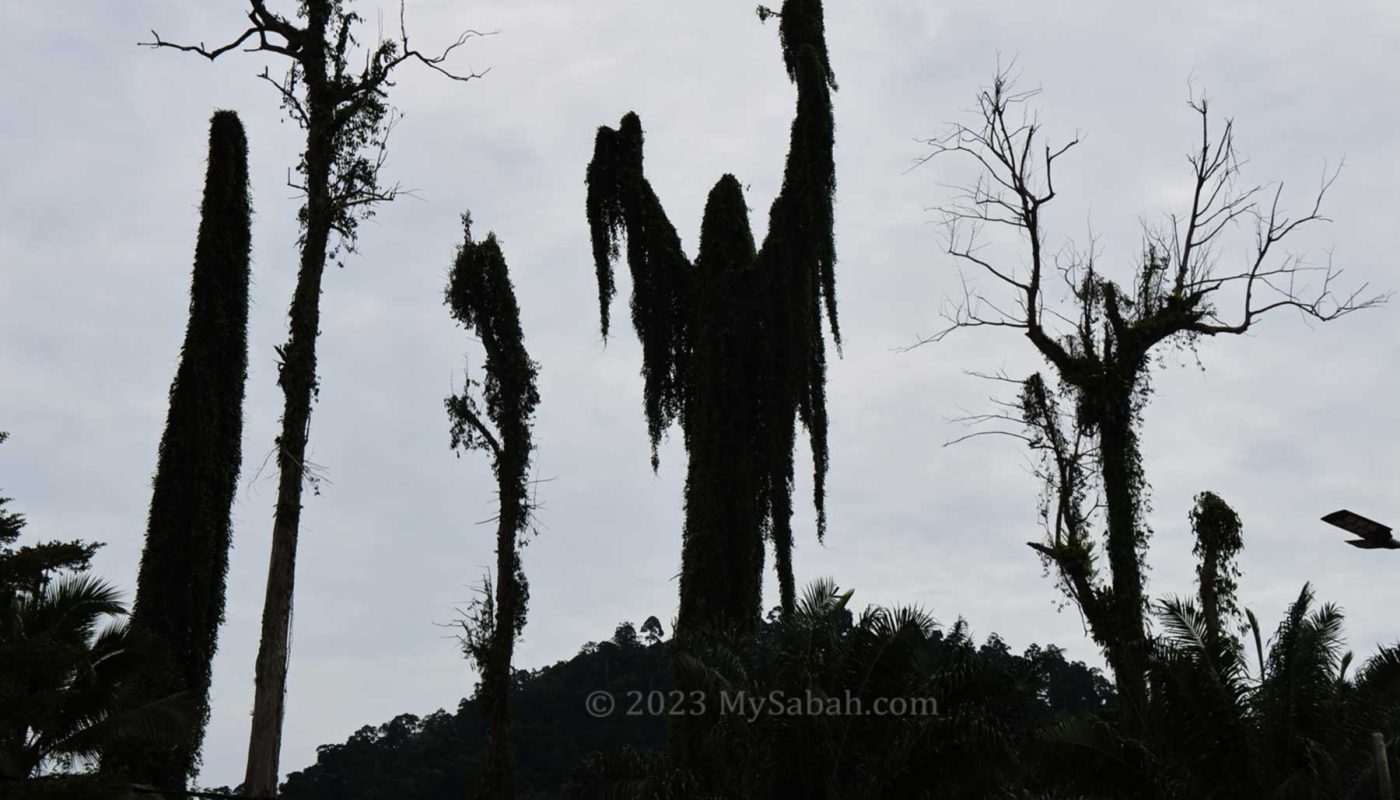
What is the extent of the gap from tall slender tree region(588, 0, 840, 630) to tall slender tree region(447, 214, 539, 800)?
2282 millimetres

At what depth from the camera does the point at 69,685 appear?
14.4 m

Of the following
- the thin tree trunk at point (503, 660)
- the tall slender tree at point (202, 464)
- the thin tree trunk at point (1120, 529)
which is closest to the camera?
the tall slender tree at point (202, 464)

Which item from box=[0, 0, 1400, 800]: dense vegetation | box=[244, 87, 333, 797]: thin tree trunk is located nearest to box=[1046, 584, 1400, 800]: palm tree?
box=[0, 0, 1400, 800]: dense vegetation

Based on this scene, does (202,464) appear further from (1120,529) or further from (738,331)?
(1120,529)

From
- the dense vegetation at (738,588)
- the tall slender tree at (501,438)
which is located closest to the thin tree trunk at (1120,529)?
the dense vegetation at (738,588)

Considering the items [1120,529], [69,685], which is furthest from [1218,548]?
[69,685]

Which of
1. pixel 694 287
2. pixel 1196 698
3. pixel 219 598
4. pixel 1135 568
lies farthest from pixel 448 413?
pixel 1196 698

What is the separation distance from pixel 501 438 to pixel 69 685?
33.4 ft

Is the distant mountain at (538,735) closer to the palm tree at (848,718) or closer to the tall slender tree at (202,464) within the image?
the tall slender tree at (202,464)

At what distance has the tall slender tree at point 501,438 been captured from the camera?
2238 cm

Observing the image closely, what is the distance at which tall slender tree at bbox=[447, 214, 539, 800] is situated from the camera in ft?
73.4

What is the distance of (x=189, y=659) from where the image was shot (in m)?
17.7

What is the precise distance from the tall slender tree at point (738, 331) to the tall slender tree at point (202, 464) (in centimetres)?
696

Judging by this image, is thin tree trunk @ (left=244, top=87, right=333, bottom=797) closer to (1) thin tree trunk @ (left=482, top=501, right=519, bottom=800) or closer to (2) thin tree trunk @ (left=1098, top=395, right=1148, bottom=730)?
(1) thin tree trunk @ (left=482, top=501, right=519, bottom=800)
